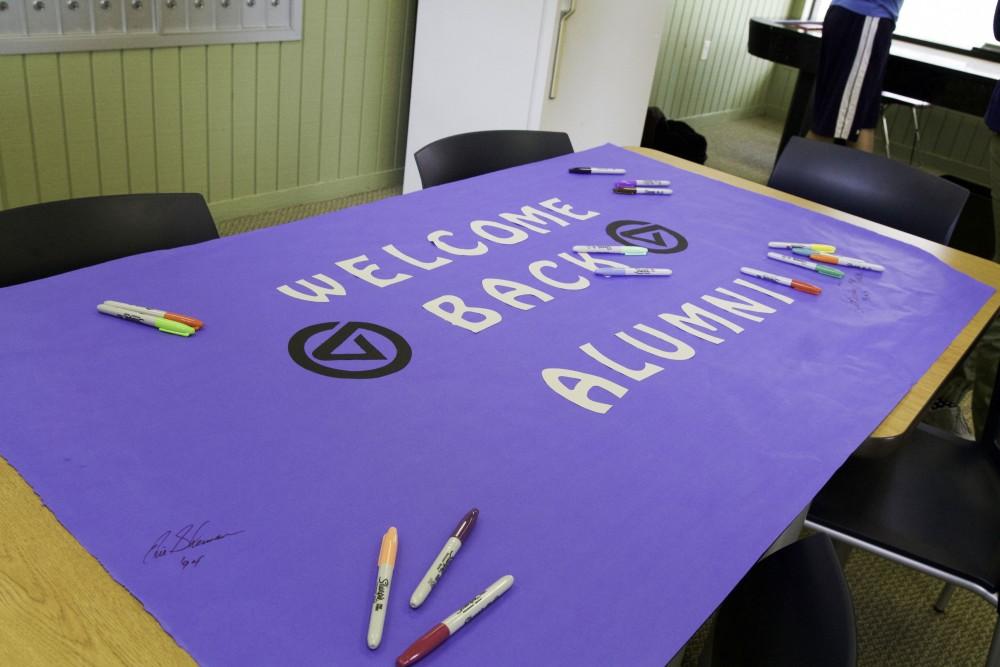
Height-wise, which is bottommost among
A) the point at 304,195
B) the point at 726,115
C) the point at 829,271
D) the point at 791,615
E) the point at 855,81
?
the point at 304,195

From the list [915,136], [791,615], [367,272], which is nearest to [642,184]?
[367,272]

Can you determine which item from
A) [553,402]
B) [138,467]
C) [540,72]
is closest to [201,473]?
[138,467]

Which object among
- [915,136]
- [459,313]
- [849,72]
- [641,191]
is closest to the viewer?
[459,313]

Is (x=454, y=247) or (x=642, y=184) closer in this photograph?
(x=454, y=247)

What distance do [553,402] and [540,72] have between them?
7.58 feet

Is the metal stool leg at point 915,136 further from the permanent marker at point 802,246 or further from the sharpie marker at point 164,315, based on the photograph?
the sharpie marker at point 164,315

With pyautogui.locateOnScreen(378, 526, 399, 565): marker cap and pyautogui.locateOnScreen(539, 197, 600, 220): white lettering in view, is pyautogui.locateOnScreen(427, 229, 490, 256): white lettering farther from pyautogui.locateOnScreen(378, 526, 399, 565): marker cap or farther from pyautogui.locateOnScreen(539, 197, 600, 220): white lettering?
pyautogui.locateOnScreen(378, 526, 399, 565): marker cap

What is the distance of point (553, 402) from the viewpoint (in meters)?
1.16

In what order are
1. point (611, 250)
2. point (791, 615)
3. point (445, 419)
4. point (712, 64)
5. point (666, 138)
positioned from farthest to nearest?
point (712, 64)
point (666, 138)
point (611, 250)
point (445, 419)
point (791, 615)

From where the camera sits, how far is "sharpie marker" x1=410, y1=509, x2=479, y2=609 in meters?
0.82

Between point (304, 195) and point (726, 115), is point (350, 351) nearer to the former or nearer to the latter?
point (304, 195)

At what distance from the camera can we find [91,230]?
150 cm

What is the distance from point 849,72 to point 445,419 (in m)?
3.17
